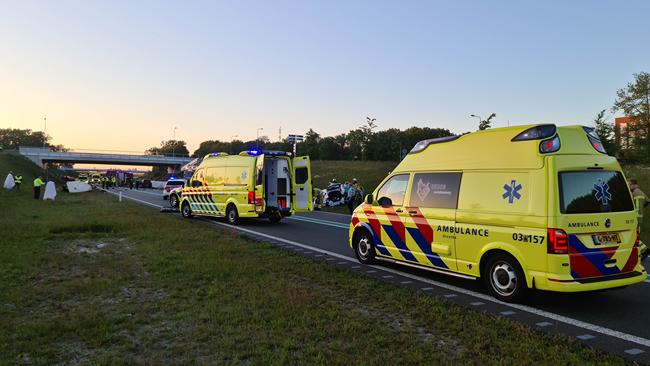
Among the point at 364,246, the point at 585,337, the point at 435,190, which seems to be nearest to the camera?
the point at 585,337

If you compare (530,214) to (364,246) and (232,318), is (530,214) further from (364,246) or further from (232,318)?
(232,318)

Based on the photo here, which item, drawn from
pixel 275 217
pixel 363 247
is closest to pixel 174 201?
pixel 275 217

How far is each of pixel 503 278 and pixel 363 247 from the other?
10.7 feet

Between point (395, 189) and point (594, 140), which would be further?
point (395, 189)

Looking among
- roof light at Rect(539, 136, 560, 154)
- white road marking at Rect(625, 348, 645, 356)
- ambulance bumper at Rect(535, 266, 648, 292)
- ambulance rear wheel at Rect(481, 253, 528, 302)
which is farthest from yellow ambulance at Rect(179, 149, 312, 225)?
white road marking at Rect(625, 348, 645, 356)

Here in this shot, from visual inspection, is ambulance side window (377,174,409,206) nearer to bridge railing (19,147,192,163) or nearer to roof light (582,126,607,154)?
roof light (582,126,607,154)

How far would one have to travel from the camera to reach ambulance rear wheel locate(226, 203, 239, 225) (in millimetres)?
17047

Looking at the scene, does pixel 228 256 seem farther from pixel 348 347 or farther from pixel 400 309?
pixel 348 347

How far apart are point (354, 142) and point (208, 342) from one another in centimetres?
9821

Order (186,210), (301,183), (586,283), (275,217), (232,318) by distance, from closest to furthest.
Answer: (232,318) → (586,283) → (301,183) → (275,217) → (186,210)

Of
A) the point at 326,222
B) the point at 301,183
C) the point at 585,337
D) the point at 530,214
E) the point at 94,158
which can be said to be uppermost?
the point at 94,158

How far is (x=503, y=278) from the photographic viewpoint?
6539 mm

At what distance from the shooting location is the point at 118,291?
686 cm

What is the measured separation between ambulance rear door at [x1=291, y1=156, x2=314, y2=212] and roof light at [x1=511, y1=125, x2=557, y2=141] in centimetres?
1095
